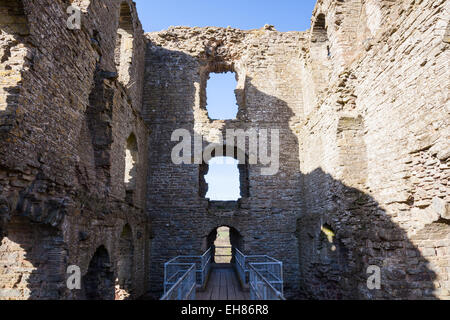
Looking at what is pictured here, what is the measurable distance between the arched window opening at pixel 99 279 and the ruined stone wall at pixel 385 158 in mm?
5599

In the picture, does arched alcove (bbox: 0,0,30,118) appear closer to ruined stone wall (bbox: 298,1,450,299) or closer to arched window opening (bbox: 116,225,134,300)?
arched window opening (bbox: 116,225,134,300)

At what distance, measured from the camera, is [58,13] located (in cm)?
523

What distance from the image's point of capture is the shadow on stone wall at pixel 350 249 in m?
5.66

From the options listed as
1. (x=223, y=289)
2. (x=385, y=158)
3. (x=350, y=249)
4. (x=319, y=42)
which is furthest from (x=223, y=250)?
(x=385, y=158)

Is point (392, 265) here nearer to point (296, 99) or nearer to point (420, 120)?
point (420, 120)

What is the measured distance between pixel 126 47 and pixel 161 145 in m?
3.68

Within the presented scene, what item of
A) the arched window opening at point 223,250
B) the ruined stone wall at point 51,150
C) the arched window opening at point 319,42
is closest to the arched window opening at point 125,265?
the ruined stone wall at point 51,150

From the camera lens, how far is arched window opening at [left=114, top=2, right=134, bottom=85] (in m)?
10.6

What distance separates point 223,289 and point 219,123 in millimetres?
6040

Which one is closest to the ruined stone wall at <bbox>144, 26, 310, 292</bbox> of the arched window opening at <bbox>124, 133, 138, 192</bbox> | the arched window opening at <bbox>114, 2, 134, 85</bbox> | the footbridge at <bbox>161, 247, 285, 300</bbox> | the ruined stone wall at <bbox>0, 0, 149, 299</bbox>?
the footbridge at <bbox>161, 247, 285, 300</bbox>

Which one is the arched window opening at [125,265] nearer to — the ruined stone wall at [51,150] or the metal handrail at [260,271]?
the ruined stone wall at [51,150]

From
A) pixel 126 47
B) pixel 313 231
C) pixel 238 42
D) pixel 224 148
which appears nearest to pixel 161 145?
pixel 224 148

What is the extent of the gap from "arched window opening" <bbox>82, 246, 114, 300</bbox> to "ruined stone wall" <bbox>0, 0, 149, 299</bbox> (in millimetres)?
122

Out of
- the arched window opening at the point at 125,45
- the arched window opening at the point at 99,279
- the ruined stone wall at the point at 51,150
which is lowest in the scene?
the arched window opening at the point at 99,279
